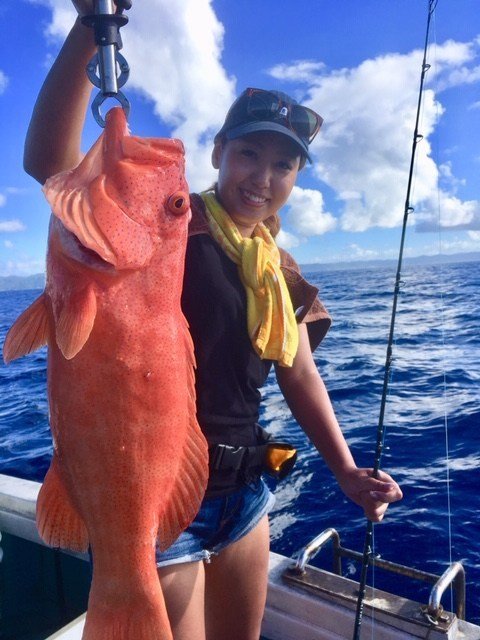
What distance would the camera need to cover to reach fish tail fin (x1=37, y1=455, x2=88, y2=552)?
175 centimetres

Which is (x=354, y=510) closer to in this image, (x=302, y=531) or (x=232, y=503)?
(x=302, y=531)

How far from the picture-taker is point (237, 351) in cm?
237

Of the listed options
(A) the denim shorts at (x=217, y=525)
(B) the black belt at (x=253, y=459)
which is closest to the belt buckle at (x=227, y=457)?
(B) the black belt at (x=253, y=459)

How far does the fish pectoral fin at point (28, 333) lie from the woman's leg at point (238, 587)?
1.31 meters

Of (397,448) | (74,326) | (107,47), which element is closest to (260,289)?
(74,326)

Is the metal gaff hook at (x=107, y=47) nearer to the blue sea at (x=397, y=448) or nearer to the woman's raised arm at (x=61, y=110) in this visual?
the woman's raised arm at (x=61, y=110)

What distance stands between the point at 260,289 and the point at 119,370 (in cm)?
94

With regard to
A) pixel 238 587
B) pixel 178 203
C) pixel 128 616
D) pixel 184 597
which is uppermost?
pixel 178 203

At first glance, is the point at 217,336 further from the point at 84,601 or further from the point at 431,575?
the point at 84,601

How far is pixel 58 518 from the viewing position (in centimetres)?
176

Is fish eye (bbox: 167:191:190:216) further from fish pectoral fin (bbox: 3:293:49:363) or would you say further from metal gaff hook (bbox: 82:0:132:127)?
fish pectoral fin (bbox: 3:293:49:363)

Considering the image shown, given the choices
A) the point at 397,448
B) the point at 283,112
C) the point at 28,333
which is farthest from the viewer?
the point at 397,448

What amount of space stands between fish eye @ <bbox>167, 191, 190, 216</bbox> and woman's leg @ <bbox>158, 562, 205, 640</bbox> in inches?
54.4

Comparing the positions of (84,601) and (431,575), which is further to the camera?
(84,601)
